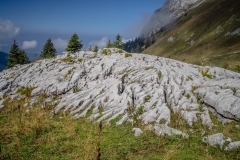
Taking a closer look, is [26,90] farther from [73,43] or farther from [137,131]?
[73,43]

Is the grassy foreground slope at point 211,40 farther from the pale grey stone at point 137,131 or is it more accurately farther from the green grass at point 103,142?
the pale grey stone at point 137,131

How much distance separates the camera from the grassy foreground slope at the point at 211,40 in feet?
226

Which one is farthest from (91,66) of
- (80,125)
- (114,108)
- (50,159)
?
(50,159)

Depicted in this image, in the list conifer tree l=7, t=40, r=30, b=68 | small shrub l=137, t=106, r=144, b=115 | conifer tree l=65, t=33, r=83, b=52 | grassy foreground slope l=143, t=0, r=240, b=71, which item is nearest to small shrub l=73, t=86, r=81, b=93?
small shrub l=137, t=106, r=144, b=115

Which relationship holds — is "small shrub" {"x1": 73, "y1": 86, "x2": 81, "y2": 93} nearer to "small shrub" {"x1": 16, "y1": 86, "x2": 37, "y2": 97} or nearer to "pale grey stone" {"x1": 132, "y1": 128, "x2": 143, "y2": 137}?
"small shrub" {"x1": 16, "y1": 86, "x2": 37, "y2": 97}

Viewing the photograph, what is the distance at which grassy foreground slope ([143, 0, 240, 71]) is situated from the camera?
6900cm

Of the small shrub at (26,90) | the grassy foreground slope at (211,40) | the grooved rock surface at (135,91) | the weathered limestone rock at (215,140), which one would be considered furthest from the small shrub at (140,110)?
the grassy foreground slope at (211,40)

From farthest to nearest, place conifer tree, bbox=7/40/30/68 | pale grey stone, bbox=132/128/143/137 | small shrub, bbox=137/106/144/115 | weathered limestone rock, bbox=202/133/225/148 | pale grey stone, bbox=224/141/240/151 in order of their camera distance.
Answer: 1. conifer tree, bbox=7/40/30/68
2. small shrub, bbox=137/106/144/115
3. pale grey stone, bbox=132/128/143/137
4. weathered limestone rock, bbox=202/133/225/148
5. pale grey stone, bbox=224/141/240/151

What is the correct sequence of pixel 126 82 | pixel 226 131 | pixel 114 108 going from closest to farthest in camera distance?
pixel 226 131
pixel 114 108
pixel 126 82

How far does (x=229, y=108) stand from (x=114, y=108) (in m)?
10.1

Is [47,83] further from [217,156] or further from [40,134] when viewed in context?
[217,156]

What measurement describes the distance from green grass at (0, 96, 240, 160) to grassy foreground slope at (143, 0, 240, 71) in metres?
53.5

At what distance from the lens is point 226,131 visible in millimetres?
11312

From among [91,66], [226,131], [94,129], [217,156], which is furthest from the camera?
[91,66]
